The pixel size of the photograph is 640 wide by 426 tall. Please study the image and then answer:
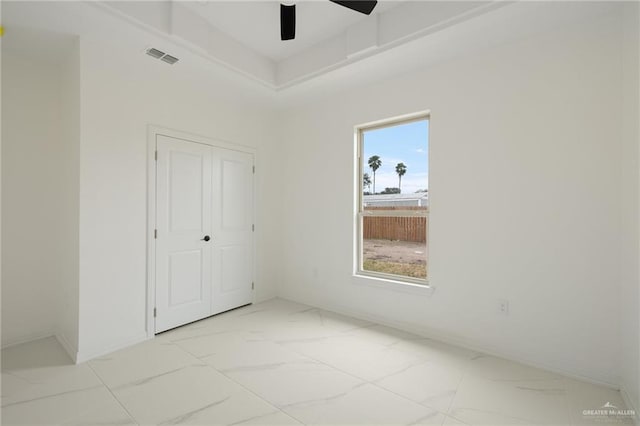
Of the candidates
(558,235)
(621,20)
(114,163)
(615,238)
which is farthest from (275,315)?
(621,20)

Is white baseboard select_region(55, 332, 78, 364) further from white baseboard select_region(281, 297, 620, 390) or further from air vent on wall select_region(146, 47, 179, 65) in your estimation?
air vent on wall select_region(146, 47, 179, 65)

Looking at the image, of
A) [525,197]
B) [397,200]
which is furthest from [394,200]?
[525,197]

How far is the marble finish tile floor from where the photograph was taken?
1.90m

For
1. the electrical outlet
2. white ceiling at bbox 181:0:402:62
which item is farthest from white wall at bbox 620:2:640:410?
white ceiling at bbox 181:0:402:62

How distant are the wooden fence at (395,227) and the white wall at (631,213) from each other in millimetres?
1508

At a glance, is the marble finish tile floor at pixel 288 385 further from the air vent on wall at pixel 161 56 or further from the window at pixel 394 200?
the air vent on wall at pixel 161 56

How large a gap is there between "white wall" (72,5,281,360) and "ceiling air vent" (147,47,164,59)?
0.20 ft

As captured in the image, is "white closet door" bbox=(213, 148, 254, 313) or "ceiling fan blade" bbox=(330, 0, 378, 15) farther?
"white closet door" bbox=(213, 148, 254, 313)

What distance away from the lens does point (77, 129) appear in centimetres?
265

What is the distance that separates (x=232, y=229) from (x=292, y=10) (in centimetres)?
253

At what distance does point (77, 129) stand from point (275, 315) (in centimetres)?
268

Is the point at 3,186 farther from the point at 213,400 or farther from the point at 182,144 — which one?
the point at 213,400

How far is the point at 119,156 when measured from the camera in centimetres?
284

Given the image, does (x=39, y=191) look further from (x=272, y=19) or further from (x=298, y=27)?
(x=298, y=27)
